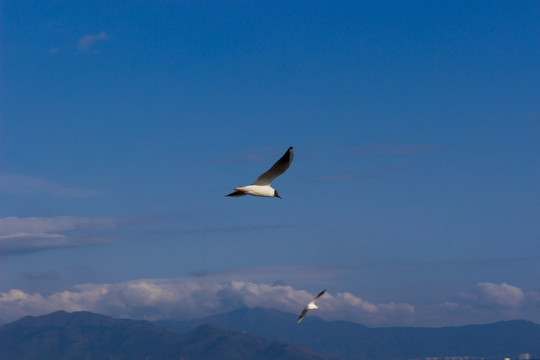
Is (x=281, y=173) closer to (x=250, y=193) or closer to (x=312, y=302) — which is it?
(x=250, y=193)

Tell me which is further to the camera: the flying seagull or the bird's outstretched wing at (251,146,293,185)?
the flying seagull

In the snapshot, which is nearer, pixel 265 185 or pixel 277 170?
pixel 277 170

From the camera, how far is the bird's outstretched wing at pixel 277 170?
162ft

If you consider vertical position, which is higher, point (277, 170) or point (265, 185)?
point (277, 170)

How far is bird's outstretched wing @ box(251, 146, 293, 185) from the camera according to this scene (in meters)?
49.2

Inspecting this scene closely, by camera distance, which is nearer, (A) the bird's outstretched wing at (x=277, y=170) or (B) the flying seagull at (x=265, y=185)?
(A) the bird's outstretched wing at (x=277, y=170)

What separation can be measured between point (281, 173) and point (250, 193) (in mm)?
3872

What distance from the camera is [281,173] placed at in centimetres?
5125

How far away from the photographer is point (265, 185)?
53594 mm

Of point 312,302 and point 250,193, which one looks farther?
point 312,302

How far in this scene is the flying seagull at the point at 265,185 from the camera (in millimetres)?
50250

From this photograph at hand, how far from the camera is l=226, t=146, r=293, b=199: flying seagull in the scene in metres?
50.2

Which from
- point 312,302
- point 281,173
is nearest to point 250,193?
point 281,173

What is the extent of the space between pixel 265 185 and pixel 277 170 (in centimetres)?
304
